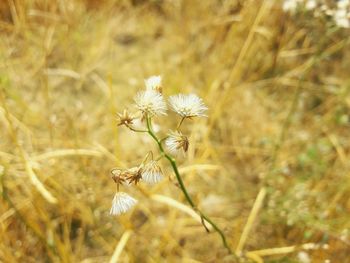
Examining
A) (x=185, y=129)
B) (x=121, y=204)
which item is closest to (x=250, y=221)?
(x=185, y=129)

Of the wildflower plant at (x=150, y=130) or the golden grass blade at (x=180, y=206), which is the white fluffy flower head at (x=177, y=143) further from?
the golden grass blade at (x=180, y=206)

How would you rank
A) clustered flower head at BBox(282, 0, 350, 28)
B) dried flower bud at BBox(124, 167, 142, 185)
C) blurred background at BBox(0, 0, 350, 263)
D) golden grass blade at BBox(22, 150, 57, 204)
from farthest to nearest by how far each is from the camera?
1. blurred background at BBox(0, 0, 350, 263)
2. clustered flower head at BBox(282, 0, 350, 28)
3. golden grass blade at BBox(22, 150, 57, 204)
4. dried flower bud at BBox(124, 167, 142, 185)

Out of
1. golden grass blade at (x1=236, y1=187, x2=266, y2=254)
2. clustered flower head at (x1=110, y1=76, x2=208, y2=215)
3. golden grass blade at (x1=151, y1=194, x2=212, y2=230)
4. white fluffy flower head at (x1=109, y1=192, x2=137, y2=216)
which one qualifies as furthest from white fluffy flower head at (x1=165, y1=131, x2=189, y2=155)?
golden grass blade at (x1=236, y1=187, x2=266, y2=254)

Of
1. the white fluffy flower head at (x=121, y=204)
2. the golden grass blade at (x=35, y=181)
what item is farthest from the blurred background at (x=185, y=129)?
the white fluffy flower head at (x=121, y=204)

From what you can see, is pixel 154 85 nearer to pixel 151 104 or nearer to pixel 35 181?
pixel 151 104

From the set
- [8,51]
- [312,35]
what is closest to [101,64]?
[8,51]

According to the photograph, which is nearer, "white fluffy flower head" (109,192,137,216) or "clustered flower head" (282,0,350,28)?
"white fluffy flower head" (109,192,137,216)

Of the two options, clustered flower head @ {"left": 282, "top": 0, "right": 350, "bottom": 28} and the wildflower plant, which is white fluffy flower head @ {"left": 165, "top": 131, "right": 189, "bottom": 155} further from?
clustered flower head @ {"left": 282, "top": 0, "right": 350, "bottom": 28}

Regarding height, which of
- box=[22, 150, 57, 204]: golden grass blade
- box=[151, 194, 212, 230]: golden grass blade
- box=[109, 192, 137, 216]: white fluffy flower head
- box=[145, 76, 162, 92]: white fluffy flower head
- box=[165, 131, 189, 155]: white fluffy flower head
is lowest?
box=[109, 192, 137, 216]: white fluffy flower head
